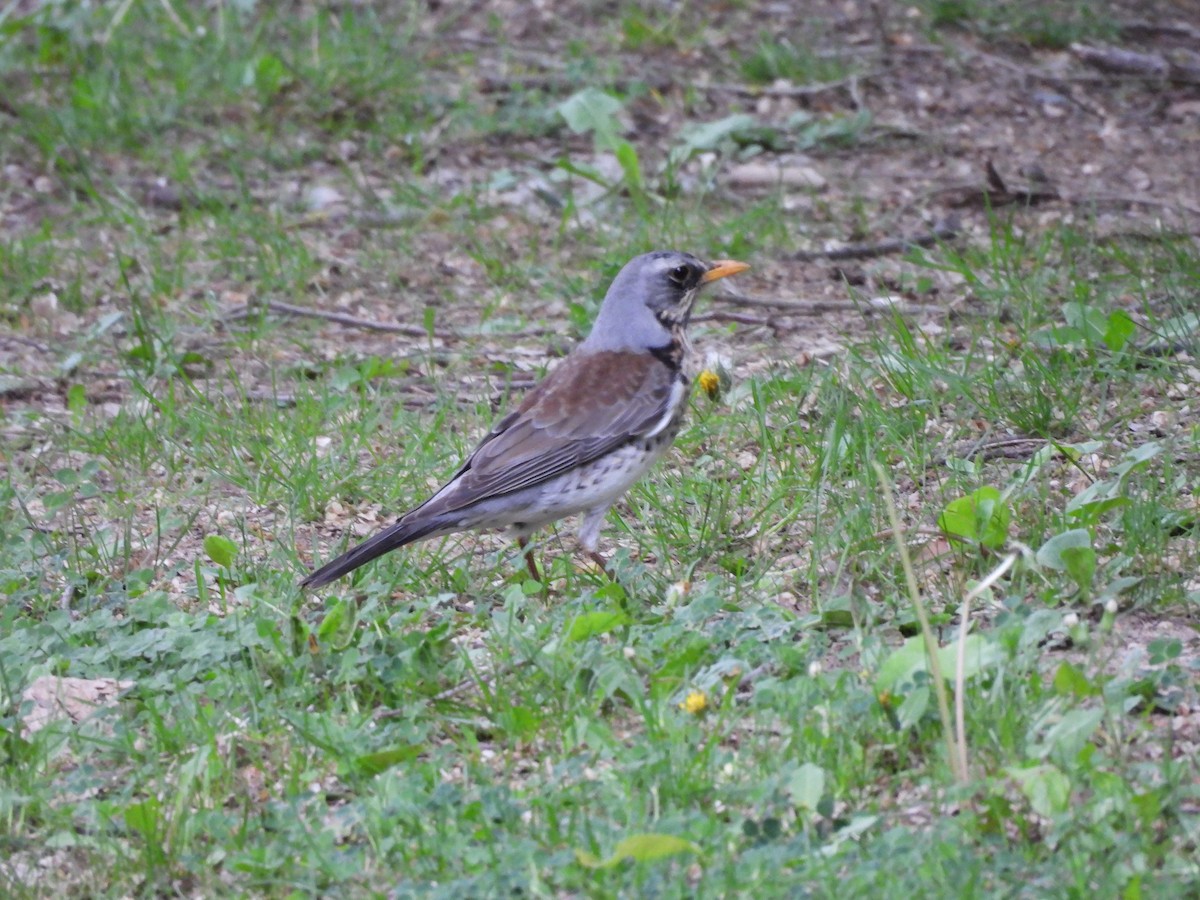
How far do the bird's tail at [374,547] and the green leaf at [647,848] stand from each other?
5.34 feet

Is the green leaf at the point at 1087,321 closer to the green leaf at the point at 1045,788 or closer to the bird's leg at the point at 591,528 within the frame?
the bird's leg at the point at 591,528

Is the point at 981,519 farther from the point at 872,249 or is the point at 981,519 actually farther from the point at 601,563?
the point at 872,249

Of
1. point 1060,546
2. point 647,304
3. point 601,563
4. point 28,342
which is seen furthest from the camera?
point 28,342

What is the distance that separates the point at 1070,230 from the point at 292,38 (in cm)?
491

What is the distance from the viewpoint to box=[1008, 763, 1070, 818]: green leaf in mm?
3287

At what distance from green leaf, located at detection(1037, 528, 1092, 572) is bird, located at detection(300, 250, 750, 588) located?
4.37ft

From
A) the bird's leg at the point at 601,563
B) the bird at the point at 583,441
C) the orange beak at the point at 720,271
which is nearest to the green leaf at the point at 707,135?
the orange beak at the point at 720,271

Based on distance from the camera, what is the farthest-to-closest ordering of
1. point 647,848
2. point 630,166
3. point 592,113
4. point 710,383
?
point 592,113, point 630,166, point 710,383, point 647,848

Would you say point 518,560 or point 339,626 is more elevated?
point 339,626

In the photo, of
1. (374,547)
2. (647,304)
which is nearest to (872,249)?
(647,304)

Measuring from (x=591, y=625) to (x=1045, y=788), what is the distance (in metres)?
1.31

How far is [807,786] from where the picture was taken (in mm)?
3438

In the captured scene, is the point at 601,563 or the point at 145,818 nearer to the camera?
the point at 145,818

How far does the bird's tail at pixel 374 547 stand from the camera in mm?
4629
